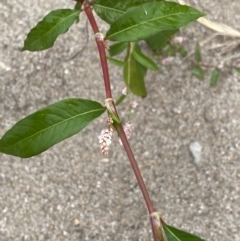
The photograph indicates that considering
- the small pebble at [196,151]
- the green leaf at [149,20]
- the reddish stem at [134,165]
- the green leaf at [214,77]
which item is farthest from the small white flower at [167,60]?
the reddish stem at [134,165]

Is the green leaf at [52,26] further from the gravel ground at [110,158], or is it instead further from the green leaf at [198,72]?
the green leaf at [198,72]

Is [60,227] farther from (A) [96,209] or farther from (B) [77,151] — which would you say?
(B) [77,151]

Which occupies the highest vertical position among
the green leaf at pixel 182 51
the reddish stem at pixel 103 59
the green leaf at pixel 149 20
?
the green leaf at pixel 182 51

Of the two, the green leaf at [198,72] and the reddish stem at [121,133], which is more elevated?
the green leaf at [198,72]

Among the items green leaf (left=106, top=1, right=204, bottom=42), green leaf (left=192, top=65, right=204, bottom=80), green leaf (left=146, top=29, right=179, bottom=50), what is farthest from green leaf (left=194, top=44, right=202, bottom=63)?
green leaf (left=106, top=1, right=204, bottom=42)

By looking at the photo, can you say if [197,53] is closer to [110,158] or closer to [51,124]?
[110,158]

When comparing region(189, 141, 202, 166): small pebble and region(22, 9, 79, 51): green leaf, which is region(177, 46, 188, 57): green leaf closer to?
region(189, 141, 202, 166): small pebble
